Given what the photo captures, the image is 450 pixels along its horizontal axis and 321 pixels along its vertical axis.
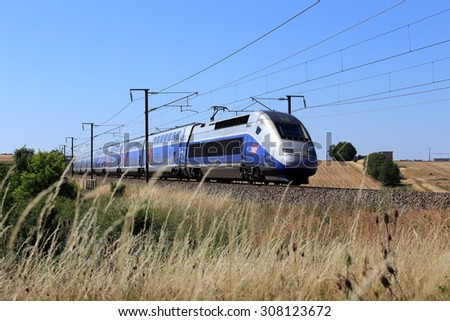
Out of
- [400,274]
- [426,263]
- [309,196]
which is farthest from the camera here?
[309,196]

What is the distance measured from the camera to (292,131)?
23.0 meters

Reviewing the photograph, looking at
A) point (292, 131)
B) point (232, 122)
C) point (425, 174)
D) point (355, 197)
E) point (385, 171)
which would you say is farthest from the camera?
point (425, 174)

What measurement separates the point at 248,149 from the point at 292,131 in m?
2.25

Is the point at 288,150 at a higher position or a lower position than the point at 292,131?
lower

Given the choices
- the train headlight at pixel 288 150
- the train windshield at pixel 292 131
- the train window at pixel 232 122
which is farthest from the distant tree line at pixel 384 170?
the train headlight at pixel 288 150

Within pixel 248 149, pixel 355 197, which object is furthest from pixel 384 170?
pixel 355 197

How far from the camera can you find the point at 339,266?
15.0 ft

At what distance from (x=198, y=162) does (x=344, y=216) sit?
1758cm

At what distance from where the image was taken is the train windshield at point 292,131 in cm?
2236

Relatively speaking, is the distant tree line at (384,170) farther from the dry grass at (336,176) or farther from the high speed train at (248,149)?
the high speed train at (248,149)

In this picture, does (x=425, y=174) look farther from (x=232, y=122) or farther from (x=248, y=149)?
(x=248, y=149)

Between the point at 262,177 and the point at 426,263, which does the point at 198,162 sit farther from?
the point at 426,263

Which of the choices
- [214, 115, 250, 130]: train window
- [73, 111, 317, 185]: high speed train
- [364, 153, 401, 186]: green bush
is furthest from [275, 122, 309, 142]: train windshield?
[364, 153, 401, 186]: green bush
